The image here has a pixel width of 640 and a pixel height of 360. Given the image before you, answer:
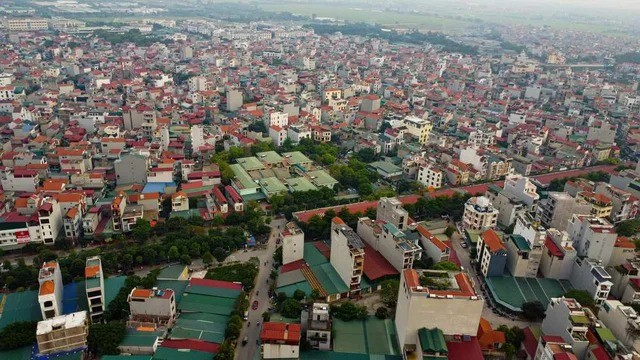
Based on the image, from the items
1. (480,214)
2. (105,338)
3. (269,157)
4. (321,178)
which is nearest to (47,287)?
(105,338)

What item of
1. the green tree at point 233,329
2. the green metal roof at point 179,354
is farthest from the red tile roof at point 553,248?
the green metal roof at point 179,354

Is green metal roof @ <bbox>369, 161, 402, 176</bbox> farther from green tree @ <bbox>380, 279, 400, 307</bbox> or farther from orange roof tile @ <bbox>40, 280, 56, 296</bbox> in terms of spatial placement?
orange roof tile @ <bbox>40, 280, 56, 296</bbox>

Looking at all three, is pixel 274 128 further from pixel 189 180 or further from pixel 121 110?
pixel 121 110

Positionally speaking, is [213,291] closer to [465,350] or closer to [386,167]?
[465,350]

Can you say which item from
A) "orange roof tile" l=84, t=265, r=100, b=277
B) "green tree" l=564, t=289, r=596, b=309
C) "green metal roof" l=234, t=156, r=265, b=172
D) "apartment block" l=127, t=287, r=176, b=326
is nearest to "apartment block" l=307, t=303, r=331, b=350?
"apartment block" l=127, t=287, r=176, b=326

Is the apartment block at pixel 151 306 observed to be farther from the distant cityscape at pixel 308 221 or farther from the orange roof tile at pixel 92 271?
the orange roof tile at pixel 92 271
